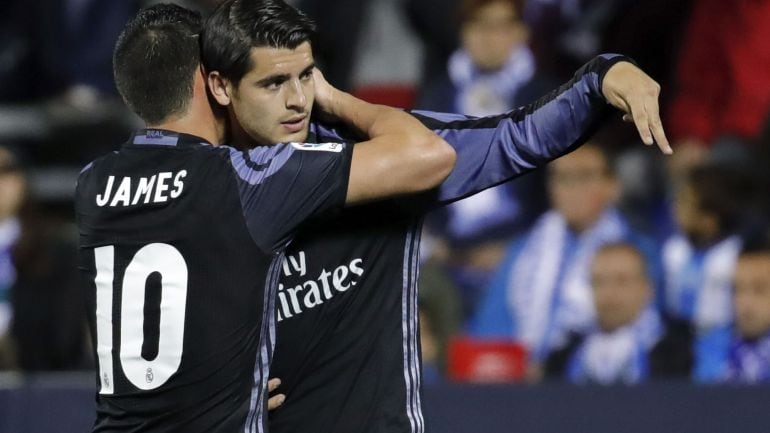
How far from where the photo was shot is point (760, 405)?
17.6ft

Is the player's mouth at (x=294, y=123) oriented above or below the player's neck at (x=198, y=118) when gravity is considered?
below

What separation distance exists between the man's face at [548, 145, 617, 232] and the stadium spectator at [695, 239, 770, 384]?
0.88 metres

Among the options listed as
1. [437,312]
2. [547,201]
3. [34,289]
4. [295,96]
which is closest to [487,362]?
[437,312]

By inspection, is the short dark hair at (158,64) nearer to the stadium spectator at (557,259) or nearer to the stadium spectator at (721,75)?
the stadium spectator at (557,259)

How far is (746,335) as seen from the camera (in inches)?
244

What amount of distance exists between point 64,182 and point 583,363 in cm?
343

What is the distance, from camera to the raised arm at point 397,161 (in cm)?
347

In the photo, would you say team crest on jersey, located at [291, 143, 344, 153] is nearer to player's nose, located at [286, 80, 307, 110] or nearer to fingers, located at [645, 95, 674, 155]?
player's nose, located at [286, 80, 307, 110]

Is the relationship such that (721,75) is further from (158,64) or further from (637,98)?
(158,64)

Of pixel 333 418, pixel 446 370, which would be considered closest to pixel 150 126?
pixel 333 418

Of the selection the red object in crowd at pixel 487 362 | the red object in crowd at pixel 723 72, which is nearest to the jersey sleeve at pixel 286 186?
the red object in crowd at pixel 487 362

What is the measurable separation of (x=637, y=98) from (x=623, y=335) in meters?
3.31

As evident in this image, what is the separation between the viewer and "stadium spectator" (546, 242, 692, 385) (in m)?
6.35

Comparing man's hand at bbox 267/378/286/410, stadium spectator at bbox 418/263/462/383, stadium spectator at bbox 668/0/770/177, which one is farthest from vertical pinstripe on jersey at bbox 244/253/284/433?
stadium spectator at bbox 668/0/770/177
